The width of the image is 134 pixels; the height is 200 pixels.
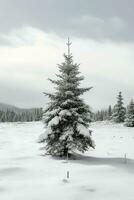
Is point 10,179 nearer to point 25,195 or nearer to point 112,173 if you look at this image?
point 25,195

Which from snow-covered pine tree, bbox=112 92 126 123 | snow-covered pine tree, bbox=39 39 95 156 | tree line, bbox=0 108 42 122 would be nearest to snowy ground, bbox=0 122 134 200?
snow-covered pine tree, bbox=39 39 95 156

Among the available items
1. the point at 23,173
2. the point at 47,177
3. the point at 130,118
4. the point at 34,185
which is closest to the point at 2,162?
the point at 23,173

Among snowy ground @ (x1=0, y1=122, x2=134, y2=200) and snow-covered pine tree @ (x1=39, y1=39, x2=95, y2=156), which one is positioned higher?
snow-covered pine tree @ (x1=39, y1=39, x2=95, y2=156)

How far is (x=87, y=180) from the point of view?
1278cm

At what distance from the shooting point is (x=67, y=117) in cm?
1978

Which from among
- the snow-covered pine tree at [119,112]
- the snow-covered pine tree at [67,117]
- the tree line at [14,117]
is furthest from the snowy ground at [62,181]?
the tree line at [14,117]

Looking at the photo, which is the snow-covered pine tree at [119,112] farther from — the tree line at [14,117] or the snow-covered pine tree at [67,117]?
the tree line at [14,117]

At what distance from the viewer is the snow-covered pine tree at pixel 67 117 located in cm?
1869

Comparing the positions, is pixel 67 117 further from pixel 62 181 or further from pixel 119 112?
pixel 119 112

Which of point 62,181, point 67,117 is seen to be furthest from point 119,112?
point 62,181

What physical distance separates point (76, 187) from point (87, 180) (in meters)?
1.19

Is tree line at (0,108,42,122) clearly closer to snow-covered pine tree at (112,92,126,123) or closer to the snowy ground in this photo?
snow-covered pine tree at (112,92,126,123)

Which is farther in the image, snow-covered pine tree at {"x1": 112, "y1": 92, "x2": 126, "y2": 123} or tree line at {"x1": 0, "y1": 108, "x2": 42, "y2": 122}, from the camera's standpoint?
tree line at {"x1": 0, "y1": 108, "x2": 42, "y2": 122}

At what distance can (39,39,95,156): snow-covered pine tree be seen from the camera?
18688 millimetres
